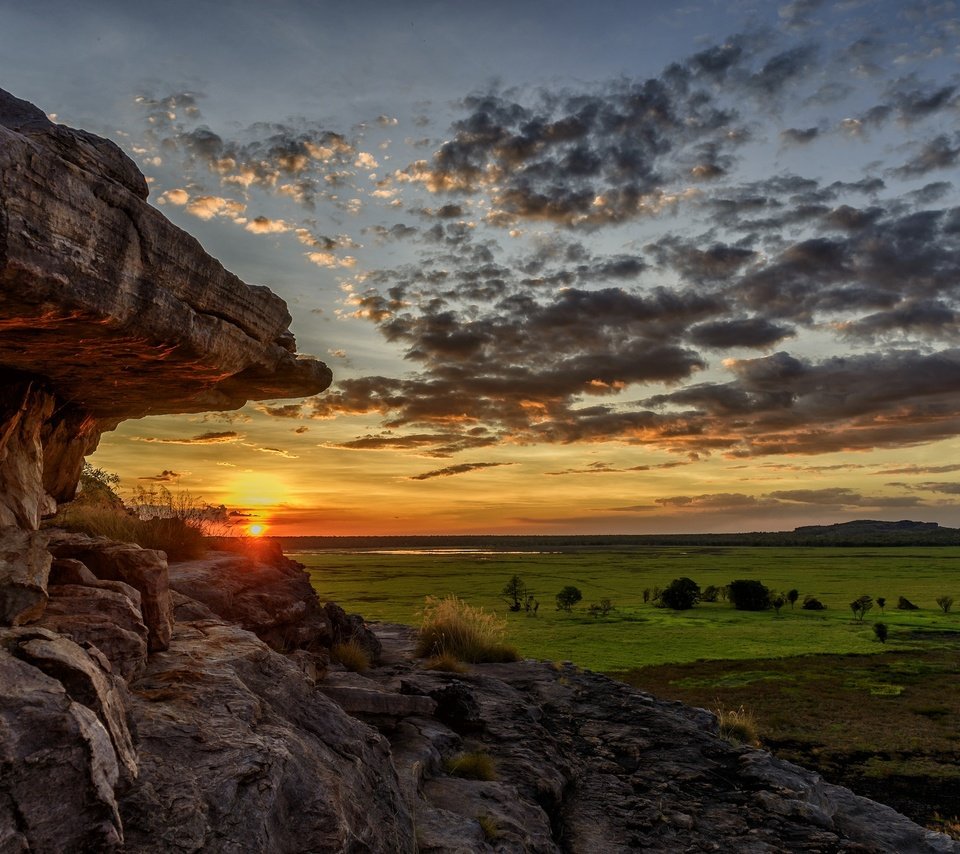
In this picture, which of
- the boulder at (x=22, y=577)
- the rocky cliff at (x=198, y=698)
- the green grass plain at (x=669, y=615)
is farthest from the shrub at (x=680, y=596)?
the boulder at (x=22, y=577)

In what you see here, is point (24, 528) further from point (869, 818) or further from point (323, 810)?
point (869, 818)

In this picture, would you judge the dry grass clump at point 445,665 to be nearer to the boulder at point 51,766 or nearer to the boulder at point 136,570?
the boulder at point 136,570

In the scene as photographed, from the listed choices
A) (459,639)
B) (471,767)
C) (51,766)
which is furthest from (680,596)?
(51,766)

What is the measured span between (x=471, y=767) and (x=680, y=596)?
162ft

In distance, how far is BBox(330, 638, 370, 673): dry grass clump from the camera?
14.3 meters

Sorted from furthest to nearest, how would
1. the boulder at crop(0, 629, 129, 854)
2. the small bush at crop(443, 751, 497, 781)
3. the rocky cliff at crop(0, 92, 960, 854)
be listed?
the small bush at crop(443, 751, 497, 781), the rocky cliff at crop(0, 92, 960, 854), the boulder at crop(0, 629, 129, 854)

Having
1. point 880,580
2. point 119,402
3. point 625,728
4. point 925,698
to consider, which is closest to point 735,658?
point 925,698

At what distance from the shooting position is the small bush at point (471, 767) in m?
10.1

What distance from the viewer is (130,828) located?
15.1 feet

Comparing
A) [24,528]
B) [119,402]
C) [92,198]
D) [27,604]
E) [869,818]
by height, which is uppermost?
[92,198]

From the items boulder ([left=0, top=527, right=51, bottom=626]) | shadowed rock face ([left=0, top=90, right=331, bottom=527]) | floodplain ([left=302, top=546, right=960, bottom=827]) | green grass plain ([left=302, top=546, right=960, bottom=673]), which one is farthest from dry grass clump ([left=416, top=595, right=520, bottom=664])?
boulder ([left=0, top=527, right=51, bottom=626])

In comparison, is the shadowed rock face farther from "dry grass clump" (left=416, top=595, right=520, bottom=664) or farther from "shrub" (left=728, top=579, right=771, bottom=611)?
"shrub" (left=728, top=579, right=771, bottom=611)

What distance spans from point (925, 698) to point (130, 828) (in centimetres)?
2883

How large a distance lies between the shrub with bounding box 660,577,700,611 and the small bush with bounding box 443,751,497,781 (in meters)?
48.0
